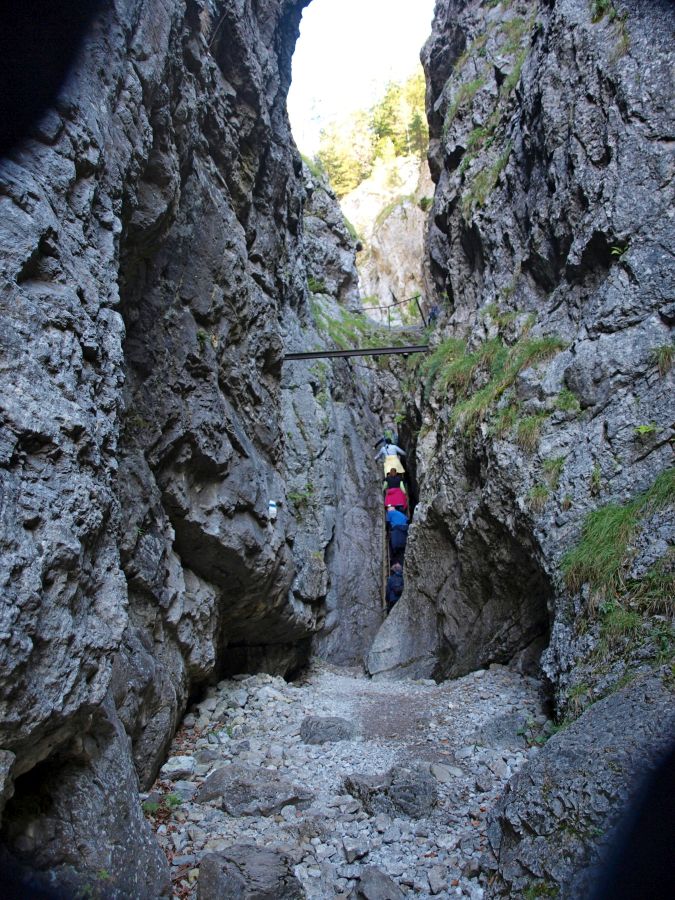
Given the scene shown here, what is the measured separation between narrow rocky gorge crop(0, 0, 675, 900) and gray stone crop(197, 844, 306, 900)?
2 centimetres

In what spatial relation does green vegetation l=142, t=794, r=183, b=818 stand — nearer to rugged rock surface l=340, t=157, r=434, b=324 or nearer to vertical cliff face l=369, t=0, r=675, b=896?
vertical cliff face l=369, t=0, r=675, b=896

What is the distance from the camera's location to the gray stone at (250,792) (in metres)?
4.73

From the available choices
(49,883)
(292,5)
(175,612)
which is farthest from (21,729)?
(292,5)

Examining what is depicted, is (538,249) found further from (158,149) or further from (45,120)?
(45,120)

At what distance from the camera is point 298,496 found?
1229cm

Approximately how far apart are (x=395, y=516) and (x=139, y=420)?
10.9 meters

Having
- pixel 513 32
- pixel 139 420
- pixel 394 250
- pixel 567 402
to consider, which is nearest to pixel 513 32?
pixel 513 32

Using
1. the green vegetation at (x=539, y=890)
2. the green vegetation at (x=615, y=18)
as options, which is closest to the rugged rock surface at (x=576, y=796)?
the green vegetation at (x=539, y=890)

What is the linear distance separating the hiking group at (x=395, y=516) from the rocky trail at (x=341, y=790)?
697cm

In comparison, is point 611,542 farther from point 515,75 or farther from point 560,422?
point 515,75

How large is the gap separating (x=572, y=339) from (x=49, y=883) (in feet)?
27.0

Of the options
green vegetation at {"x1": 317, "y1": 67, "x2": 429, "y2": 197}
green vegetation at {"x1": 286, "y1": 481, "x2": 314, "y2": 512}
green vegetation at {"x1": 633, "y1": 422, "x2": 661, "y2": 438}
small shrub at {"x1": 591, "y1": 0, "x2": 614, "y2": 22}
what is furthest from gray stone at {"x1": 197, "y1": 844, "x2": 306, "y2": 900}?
green vegetation at {"x1": 317, "y1": 67, "x2": 429, "y2": 197}

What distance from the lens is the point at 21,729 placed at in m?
2.54

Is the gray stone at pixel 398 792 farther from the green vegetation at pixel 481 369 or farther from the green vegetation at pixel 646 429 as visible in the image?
the green vegetation at pixel 481 369
